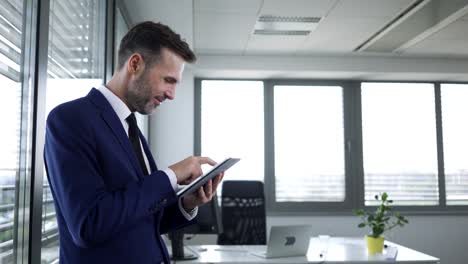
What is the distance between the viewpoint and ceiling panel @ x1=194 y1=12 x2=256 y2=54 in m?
3.82

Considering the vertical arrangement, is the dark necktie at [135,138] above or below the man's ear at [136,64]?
below

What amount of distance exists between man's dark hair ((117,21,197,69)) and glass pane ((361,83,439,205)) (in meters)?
4.60

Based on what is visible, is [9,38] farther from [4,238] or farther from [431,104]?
[431,104]

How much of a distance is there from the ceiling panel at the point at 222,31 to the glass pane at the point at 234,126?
61 centimetres

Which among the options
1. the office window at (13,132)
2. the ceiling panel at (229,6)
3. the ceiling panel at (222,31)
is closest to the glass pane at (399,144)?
the ceiling panel at (222,31)

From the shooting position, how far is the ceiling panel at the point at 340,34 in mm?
3949

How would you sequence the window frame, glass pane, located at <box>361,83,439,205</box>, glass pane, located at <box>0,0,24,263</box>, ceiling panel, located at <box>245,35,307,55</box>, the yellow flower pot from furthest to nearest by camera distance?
glass pane, located at <box>361,83,439,205</box> < the window frame < ceiling panel, located at <box>245,35,307,55</box> < the yellow flower pot < glass pane, located at <box>0,0,24,263</box>

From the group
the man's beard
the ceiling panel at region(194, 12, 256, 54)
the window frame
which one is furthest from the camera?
the window frame

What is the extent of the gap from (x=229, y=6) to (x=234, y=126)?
1988mm

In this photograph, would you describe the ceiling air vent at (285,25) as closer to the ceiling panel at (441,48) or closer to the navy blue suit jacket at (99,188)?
the ceiling panel at (441,48)

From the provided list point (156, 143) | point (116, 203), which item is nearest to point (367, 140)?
point (156, 143)

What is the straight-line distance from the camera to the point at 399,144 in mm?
5504

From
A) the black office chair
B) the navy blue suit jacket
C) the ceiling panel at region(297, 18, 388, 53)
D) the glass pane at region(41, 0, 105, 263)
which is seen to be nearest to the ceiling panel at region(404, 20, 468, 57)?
the ceiling panel at region(297, 18, 388, 53)

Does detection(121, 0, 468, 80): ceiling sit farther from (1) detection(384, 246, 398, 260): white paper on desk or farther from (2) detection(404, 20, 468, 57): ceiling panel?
(1) detection(384, 246, 398, 260): white paper on desk
